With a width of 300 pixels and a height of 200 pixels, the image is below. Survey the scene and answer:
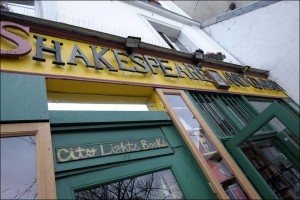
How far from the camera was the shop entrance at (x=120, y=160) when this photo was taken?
2.13 metres

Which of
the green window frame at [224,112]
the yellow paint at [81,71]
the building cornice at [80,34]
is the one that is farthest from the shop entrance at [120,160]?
the building cornice at [80,34]

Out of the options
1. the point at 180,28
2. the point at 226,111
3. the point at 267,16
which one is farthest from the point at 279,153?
the point at 180,28

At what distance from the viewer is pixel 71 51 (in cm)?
326

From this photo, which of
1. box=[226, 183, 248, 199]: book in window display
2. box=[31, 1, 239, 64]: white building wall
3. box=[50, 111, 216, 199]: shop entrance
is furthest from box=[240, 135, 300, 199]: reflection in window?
box=[31, 1, 239, 64]: white building wall

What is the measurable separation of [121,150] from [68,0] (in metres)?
4.50

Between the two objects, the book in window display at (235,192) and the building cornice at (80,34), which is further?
the building cornice at (80,34)

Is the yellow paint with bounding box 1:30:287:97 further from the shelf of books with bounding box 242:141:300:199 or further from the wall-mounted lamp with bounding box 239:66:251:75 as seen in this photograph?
the wall-mounted lamp with bounding box 239:66:251:75

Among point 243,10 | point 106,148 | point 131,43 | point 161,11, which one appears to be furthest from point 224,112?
point 161,11

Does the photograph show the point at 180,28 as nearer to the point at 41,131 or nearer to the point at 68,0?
the point at 68,0

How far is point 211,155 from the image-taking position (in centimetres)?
332

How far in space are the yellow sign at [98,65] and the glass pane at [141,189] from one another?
58.6 inches

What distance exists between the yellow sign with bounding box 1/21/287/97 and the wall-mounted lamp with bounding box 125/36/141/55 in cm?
13

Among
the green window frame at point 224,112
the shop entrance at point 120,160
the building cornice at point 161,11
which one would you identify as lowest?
the shop entrance at point 120,160

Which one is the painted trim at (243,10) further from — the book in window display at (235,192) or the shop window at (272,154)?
the book in window display at (235,192)
